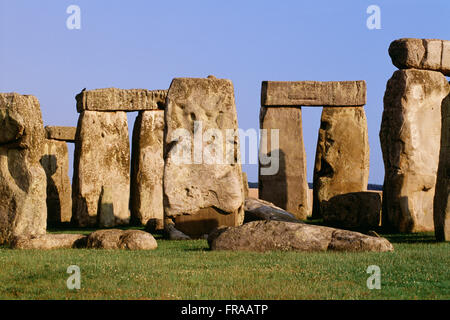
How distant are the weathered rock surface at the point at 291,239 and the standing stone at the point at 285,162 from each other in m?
8.98

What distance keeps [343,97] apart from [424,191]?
5024 mm

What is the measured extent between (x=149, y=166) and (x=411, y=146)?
7.32m

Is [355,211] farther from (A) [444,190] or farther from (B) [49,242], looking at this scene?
(B) [49,242]

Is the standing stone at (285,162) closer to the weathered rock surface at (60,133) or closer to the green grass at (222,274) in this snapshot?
the weathered rock surface at (60,133)

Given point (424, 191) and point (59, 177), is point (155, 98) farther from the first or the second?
point (424, 191)

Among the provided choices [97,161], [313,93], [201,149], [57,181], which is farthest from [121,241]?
[57,181]

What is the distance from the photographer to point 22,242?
11.4 m

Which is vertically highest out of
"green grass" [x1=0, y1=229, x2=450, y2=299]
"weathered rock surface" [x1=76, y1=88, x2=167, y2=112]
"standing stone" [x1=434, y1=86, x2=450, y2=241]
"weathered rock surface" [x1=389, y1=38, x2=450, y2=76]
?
"weathered rock surface" [x1=389, y1=38, x2=450, y2=76]

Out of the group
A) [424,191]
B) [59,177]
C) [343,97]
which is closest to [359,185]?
[343,97]

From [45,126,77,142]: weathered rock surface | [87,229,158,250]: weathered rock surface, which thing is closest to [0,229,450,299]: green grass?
[87,229,158,250]: weathered rock surface

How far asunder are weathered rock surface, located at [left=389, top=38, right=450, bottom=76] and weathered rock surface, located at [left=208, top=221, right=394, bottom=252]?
6375mm

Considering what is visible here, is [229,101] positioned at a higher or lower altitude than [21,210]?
higher

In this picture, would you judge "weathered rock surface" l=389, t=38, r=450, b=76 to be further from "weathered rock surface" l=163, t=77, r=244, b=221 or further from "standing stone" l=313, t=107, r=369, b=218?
"standing stone" l=313, t=107, r=369, b=218

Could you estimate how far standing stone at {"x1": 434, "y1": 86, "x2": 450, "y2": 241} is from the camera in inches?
469
